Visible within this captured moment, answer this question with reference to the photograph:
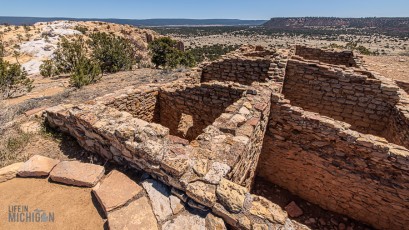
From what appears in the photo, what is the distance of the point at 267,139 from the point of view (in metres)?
5.74

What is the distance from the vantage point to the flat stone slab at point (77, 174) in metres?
3.30

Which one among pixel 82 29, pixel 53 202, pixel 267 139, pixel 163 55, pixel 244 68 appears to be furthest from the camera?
pixel 82 29

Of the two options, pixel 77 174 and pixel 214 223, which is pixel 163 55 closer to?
pixel 77 174

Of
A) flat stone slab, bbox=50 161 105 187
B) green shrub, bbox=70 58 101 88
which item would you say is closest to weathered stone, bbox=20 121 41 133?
flat stone slab, bbox=50 161 105 187

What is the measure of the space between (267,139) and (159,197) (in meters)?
3.58

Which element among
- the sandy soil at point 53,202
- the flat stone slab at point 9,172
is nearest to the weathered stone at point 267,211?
the sandy soil at point 53,202

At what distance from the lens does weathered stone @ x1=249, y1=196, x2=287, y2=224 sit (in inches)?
103

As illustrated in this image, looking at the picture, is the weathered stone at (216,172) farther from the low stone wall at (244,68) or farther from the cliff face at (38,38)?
the cliff face at (38,38)

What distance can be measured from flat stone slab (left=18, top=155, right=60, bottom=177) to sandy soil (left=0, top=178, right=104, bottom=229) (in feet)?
0.30

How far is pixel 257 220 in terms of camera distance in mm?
2582

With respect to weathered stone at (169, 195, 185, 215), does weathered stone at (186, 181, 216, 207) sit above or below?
above

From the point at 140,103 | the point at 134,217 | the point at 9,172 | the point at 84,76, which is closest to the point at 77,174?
the point at 9,172

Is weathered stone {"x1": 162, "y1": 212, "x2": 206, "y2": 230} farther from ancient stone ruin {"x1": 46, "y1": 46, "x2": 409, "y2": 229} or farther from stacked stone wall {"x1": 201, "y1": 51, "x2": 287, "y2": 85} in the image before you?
stacked stone wall {"x1": 201, "y1": 51, "x2": 287, "y2": 85}

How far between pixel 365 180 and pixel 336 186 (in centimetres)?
62
